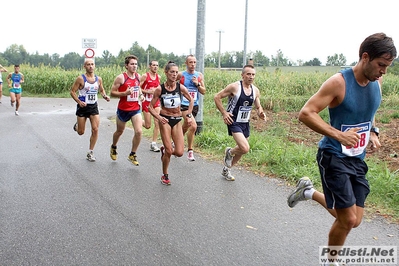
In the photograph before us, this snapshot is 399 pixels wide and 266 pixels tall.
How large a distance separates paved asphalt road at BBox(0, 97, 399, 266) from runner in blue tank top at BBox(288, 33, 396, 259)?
0.79 m

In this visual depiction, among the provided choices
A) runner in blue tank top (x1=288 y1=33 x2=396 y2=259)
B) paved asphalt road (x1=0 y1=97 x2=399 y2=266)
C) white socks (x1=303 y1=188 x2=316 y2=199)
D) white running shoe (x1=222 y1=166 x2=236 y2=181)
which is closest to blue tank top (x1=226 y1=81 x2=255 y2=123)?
white running shoe (x1=222 y1=166 x2=236 y2=181)

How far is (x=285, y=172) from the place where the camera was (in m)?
7.59

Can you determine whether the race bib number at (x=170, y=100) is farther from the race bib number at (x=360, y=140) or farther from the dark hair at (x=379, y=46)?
the dark hair at (x=379, y=46)

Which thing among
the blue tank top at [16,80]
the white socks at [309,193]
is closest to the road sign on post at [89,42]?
the blue tank top at [16,80]

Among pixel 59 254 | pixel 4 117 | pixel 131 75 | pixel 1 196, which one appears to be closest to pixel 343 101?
pixel 59 254

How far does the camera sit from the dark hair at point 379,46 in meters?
3.45

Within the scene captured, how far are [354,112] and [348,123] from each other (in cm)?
11

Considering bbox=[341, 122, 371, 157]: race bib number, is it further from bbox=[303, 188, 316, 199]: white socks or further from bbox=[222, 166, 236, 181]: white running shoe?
bbox=[222, 166, 236, 181]: white running shoe

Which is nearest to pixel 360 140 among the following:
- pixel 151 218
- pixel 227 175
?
pixel 151 218

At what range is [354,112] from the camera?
12.2 ft

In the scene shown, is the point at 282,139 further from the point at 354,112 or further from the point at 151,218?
the point at 354,112

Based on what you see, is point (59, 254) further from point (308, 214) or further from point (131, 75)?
Answer: point (131, 75)

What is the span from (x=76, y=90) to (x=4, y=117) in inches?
338

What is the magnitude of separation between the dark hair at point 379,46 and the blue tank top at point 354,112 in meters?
0.26
